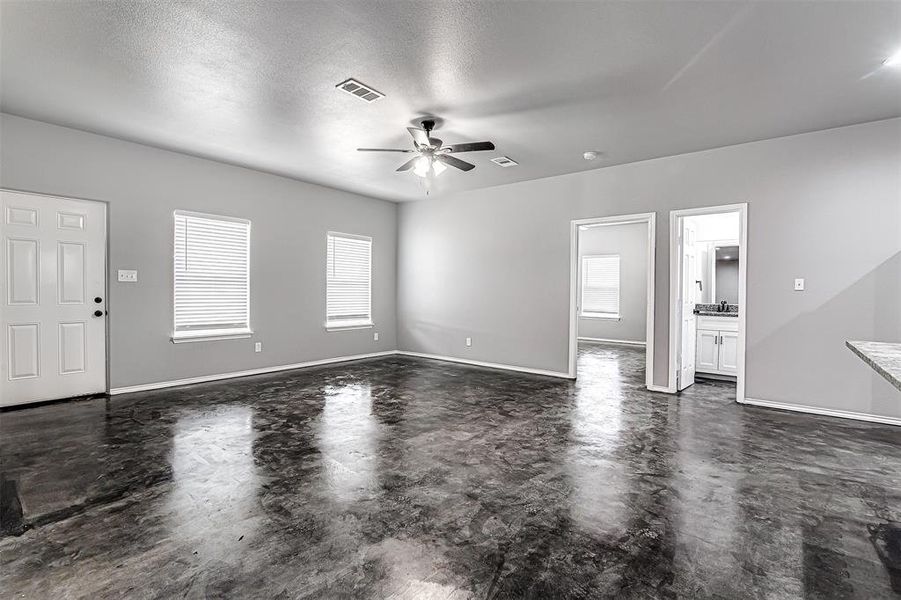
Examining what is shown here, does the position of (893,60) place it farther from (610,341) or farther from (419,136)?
(610,341)

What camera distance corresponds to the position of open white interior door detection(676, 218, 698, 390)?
17.2 feet

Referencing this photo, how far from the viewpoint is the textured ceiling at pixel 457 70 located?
2570 mm

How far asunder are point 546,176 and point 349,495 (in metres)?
5.09

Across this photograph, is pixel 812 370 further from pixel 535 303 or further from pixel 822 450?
pixel 535 303

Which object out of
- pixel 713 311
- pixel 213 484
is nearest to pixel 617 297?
pixel 713 311

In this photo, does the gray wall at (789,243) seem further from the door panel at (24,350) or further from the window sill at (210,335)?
the door panel at (24,350)

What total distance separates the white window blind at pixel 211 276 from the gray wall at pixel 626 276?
680cm

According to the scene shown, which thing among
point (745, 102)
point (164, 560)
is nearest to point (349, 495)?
point (164, 560)

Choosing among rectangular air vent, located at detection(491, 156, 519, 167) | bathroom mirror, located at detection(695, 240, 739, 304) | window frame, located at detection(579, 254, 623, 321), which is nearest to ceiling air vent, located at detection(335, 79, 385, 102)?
rectangular air vent, located at detection(491, 156, 519, 167)

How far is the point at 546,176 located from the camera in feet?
20.3


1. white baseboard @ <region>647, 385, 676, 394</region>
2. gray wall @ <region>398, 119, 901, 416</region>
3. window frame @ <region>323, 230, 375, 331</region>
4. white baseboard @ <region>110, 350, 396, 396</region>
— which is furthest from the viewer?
window frame @ <region>323, 230, 375, 331</region>

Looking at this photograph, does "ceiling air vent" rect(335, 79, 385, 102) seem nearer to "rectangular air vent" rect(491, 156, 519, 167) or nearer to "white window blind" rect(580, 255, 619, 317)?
"rectangular air vent" rect(491, 156, 519, 167)

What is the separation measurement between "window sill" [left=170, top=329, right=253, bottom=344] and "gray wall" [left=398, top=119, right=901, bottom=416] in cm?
414

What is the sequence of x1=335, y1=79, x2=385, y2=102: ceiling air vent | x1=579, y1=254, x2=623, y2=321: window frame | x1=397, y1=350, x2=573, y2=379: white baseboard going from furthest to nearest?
x1=579, y1=254, x2=623, y2=321: window frame
x1=397, y1=350, x2=573, y2=379: white baseboard
x1=335, y1=79, x2=385, y2=102: ceiling air vent
